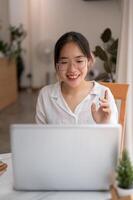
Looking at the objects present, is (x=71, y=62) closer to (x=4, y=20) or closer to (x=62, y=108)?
(x=62, y=108)

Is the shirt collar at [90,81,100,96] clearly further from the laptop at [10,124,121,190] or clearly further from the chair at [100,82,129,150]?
the laptop at [10,124,121,190]

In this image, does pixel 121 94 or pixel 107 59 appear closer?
pixel 121 94

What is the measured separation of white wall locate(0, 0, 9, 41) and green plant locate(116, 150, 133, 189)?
18.3 ft

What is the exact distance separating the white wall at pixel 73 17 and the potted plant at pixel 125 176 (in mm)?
5257

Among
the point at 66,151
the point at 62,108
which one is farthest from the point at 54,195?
the point at 62,108

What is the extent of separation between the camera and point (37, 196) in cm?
98

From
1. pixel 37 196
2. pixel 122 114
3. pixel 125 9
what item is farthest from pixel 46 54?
pixel 37 196

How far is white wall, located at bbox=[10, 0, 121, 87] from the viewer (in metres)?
5.99

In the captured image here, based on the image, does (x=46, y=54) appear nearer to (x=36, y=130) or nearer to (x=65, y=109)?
Answer: (x=65, y=109)

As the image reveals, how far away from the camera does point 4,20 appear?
20.4 feet

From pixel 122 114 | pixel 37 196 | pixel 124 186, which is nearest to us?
pixel 124 186

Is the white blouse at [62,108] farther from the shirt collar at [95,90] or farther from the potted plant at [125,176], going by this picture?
the potted plant at [125,176]

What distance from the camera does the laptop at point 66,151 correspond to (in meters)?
0.90

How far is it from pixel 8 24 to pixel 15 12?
297mm
